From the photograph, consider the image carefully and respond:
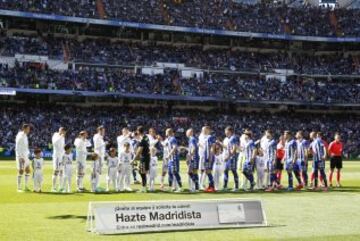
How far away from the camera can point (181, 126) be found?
5966cm

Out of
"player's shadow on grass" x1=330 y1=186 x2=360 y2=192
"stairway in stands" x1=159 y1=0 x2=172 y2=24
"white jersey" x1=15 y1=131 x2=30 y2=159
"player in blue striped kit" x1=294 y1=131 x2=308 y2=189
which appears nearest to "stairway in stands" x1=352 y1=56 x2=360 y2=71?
"stairway in stands" x1=159 y1=0 x2=172 y2=24

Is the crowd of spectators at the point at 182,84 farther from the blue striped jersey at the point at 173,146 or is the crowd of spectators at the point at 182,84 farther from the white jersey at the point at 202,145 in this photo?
the white jersey at the point at 202,145

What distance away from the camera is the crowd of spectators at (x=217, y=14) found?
62.2 m

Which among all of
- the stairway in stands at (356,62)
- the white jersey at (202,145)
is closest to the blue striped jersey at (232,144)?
the white jersey at (202,145)

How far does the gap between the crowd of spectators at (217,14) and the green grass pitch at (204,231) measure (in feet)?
142

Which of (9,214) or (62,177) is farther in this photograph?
(62,177)

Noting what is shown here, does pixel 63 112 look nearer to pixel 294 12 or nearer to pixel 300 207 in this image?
pixel 294 12

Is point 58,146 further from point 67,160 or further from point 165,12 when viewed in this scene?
point 165,12

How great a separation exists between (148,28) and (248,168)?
45998 millimetres

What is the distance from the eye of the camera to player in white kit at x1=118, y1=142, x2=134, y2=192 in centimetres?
2064

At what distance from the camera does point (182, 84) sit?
6350 centimetres

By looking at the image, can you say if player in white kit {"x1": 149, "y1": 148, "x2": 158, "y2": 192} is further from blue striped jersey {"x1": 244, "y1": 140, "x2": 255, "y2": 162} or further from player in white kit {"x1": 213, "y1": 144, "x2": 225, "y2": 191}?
blue striped jersey {"x1": 244, "y1": 140, "x2": 255, "y2": 162}

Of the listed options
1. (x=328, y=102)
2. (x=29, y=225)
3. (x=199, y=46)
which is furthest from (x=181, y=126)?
(x=29, y=225)

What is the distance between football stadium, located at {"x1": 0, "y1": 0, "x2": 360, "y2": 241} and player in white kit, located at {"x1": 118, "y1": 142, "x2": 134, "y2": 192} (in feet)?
0.16
